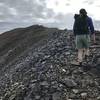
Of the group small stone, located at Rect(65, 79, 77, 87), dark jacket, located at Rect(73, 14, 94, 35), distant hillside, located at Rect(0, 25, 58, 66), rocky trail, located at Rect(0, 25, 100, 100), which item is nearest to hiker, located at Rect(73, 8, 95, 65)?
dark jacket, located at Rect(73, 14, 94, 35)

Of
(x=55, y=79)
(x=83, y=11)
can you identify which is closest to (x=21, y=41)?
(x=83, y=11)

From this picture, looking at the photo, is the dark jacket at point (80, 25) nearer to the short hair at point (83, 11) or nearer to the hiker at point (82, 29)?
the hiker at point (82, 29)

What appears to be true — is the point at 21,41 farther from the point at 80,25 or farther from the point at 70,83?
the point at 70,83

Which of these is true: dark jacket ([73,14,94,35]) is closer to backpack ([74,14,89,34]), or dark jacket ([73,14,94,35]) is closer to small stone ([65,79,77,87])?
backpack ([74,14,89,34])

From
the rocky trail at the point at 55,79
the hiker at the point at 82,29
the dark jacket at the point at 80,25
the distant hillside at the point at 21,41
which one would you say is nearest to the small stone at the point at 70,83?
the rocky trail at the point at 55,79

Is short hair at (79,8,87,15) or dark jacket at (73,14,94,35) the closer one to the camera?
short hair at (79,8,87,15)

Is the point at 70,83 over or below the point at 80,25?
below

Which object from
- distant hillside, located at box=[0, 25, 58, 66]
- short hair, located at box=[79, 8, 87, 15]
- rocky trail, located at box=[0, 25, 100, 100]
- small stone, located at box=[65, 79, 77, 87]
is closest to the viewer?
rocky trail, located at box=[0, 25, 100, 100]

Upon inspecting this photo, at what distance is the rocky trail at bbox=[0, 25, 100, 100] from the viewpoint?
17.1 metres

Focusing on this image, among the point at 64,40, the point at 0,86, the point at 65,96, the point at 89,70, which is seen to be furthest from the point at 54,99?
the point at 64,40

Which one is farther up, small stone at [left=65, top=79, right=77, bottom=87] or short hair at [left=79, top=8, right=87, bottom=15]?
short hair at [left=79, top=8, right=87, bottom=15]

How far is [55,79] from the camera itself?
18172 millimetres

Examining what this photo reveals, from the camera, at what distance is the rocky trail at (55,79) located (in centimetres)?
1706

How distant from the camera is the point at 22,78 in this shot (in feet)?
66.3
